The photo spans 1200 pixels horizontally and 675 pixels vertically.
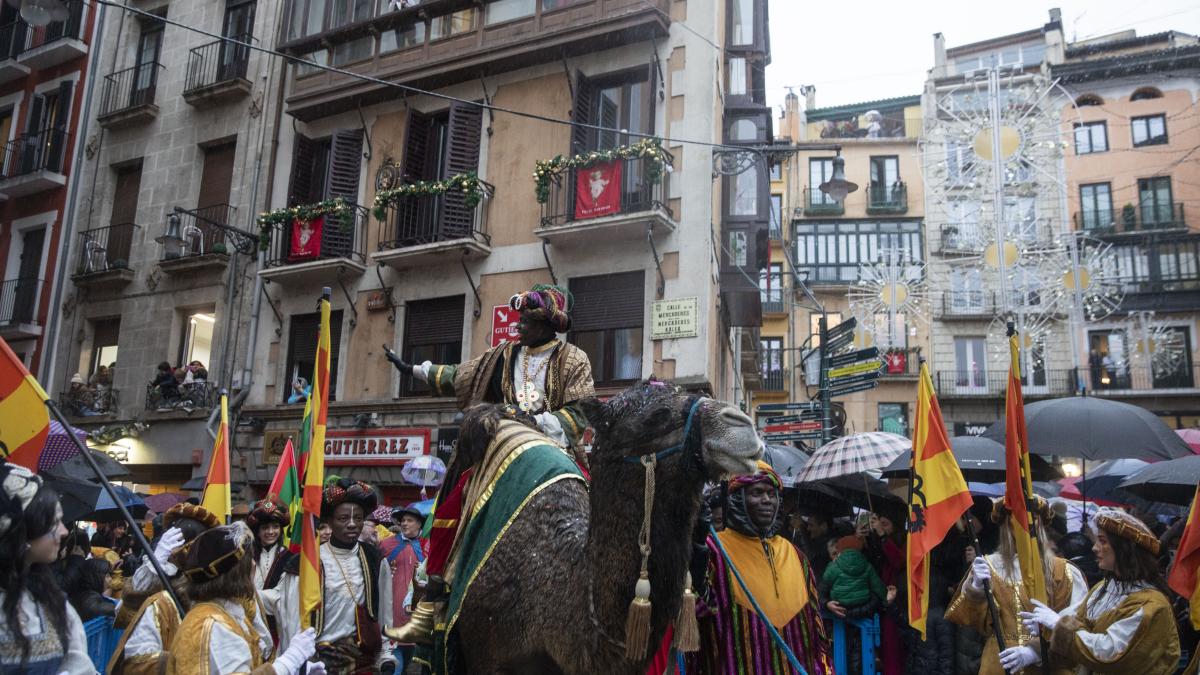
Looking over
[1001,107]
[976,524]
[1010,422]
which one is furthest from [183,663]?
[1001,107]

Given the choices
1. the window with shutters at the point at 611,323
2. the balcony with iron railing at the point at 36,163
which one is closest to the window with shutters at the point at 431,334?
the window with shutters at the point at 611,323

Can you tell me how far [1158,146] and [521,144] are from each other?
3211cm

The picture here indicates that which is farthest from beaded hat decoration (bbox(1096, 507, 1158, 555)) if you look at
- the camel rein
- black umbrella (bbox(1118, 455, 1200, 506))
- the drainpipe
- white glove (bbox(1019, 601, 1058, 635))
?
the drainpipe

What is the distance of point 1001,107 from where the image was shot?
20.3m

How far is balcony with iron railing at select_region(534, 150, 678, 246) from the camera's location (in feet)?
45.9

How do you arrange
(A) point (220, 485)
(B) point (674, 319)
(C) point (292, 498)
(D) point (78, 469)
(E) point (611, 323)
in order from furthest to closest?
(E) point (611, 323) → (B) point (674, 319) → (D) point (78, 469) → (A) point (220, 485) → (C) point (292, 498)

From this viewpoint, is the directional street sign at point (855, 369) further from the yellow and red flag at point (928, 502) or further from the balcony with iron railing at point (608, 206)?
the yellow and red flag at point (928, 502)

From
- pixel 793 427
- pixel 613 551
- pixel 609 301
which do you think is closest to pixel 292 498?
pixel 613 551

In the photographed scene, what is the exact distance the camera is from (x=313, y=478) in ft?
15.5

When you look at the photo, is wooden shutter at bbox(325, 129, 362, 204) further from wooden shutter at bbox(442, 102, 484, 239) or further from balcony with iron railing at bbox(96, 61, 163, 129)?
balcony with iron railing at bbox(96, 61, 163, 129)

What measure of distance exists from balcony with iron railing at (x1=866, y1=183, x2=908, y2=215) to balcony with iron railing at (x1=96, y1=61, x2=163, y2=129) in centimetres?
2888

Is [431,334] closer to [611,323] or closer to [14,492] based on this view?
[611,323]

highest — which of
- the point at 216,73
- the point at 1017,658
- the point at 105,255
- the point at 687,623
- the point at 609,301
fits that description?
the point at 216,73

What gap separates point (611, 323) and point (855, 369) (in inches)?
167
